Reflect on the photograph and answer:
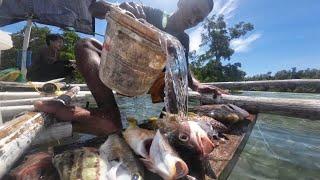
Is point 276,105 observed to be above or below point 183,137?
above

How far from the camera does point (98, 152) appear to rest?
6.86ft

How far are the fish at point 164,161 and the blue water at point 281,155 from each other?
1.63m

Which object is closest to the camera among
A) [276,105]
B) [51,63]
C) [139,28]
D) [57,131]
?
[139,28]

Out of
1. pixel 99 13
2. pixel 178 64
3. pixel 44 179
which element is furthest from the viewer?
pixel 99 13

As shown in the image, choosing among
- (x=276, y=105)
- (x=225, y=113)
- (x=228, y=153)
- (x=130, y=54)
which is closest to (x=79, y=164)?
(x=130, y=54)

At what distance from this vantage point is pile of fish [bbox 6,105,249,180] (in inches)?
71.1

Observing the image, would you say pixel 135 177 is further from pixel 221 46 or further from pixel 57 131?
pixel 221 46

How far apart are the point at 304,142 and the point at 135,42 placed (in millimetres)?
4237

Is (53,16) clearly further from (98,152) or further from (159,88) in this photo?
(98,152)

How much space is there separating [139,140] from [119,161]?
246 millimetres

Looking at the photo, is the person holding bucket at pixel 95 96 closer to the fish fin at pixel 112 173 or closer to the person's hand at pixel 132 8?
the person's hand at pixel 132 8

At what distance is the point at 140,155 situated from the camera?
2113 millimetres

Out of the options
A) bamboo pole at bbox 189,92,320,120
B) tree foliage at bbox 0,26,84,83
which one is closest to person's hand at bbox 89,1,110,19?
bamboo pole at bbox 189,92,320,120

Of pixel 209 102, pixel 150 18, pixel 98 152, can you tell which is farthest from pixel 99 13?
pixel 209 102
